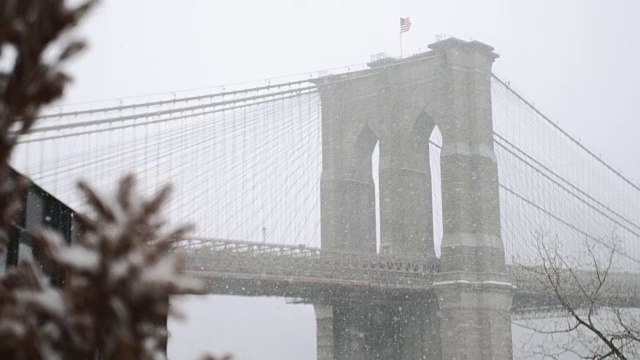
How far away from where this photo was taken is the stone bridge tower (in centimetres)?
3516

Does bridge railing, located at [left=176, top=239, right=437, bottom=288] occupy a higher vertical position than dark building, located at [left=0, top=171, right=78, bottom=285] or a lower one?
higher

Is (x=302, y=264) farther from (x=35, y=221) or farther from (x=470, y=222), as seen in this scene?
(x=35, y=221)

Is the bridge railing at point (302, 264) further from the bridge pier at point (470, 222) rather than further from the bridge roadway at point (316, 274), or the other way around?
the bridge pier at point (470, 222)

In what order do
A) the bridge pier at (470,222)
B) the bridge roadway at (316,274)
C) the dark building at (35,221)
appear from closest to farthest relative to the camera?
the dark building at (35,221), the bridge roadway at (316,274), the bridge pier at (470,222)

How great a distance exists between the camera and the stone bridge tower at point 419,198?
35.2 metres

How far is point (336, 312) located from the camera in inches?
1544

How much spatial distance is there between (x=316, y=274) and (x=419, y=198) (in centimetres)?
691

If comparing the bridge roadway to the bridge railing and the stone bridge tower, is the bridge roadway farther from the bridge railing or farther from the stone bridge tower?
the stone bridge tower

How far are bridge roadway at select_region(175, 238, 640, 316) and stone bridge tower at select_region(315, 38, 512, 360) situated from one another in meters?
1.17

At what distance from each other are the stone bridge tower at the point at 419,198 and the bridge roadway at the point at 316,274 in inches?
46.1

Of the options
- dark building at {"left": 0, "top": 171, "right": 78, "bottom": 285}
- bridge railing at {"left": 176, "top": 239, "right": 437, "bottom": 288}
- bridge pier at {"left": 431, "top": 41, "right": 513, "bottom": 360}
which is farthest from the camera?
bridge pier at {"left": 431, "top": 41, "right": 513, "bottom": 360}

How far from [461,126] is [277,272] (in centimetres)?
934

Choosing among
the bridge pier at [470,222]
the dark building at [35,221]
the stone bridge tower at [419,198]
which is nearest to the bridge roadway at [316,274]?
the stone bridge tower at [419,198]

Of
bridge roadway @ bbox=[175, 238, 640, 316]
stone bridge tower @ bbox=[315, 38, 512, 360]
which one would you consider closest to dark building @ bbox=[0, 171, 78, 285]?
bridge roadway @ bbox=[175, 238, 640, 316]
